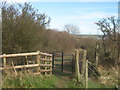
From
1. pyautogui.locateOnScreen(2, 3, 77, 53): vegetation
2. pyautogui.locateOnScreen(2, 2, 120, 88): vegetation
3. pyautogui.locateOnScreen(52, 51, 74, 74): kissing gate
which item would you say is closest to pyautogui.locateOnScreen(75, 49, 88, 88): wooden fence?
pyautogui.locateOnScreen(2, 2, 120, 88): vegetation

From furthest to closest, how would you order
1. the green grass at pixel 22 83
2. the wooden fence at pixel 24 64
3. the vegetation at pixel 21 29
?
the vegetation at pixel 21 29
the wooden fence at pixel 24 64
the green grass at pixel 22 83

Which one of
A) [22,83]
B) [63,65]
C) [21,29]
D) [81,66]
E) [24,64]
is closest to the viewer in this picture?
[22,83]

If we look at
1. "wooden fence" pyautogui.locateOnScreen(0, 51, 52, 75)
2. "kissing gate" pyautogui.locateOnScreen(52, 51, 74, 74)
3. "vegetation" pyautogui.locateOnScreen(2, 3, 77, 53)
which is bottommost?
"kissing gate" pyautogui.locateOnScreen(52, 51, 74, 74)

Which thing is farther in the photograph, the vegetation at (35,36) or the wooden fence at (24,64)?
the vegetation at (35,36)

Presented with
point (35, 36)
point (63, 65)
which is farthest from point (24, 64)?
point (63, 65)

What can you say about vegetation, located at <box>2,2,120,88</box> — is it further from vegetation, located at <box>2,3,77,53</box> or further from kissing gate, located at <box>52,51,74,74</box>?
kissing gate, located at <box>52,51,74,74</box>

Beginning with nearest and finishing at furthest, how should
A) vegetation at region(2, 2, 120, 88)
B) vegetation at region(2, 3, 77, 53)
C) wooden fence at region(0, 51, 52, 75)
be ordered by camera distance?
wooden fence at region(0, 51, 52, 75)
vegetation at region(2, 2, 120, 88)
vegetation at region(2, 3, 77, 53)

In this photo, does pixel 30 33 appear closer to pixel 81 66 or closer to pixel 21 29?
pixel 21 29

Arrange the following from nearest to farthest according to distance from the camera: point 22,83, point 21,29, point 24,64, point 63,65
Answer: point 22,83, point 24,64, point 21,29, point 63,65

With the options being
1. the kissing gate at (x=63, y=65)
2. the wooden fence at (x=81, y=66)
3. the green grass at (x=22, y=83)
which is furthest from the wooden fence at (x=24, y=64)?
the wooden fence at (x=81, y=66)

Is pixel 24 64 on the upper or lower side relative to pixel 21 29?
lower

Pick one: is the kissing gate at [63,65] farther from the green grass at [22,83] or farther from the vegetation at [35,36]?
the green grass at [22,83]

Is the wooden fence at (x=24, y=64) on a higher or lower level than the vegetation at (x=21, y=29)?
lower

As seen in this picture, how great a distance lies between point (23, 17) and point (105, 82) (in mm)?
7238
